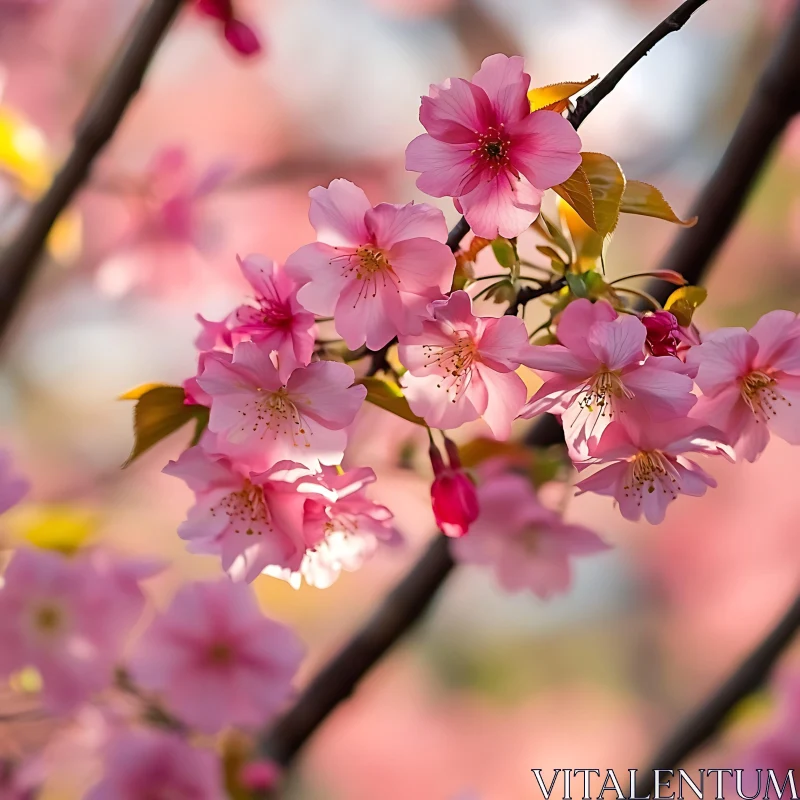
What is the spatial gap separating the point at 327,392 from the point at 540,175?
6.4 inches

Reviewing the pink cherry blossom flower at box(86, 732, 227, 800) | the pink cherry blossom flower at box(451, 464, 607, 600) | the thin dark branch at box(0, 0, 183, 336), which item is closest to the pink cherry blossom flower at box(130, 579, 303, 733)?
the pink cherry blossom flower at box(86, 732, 227, 800)

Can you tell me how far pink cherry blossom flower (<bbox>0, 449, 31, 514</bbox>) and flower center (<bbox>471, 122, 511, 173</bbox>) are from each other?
1.68 feet

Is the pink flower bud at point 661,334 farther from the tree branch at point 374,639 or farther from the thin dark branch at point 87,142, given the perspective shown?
the thin dark branch at point 87,142

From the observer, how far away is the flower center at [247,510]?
1.70 ft

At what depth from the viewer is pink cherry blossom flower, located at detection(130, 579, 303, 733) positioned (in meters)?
0.93

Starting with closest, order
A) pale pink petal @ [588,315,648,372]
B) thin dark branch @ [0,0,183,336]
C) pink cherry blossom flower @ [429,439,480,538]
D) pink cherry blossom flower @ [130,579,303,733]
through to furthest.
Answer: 1. pale pink petal @ [588,315,648,372]
2. pink cherry blossom flower @ [429,439,480,538]
3. thin dark branch @ [0,0,183,336]
4. pink cherry blossom flower @ [130,579,303,733]

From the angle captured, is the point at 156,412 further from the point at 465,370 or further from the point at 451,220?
the point at 451,220

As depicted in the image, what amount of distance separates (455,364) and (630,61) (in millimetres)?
184

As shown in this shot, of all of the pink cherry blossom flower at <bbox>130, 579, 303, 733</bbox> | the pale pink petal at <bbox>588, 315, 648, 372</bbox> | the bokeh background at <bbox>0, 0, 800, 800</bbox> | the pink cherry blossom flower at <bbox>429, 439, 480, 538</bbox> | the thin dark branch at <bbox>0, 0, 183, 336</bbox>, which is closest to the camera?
the pale pink petal at <bbox>588, 315, 648, 372</bbox>

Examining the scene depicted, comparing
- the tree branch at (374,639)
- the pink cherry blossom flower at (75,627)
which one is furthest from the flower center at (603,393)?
the pink cherry blossom flower at (75,627)

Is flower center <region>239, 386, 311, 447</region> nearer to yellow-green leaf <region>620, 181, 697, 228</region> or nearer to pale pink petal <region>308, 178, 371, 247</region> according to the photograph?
pale pink petal <region>308, 178, 371, 247</region>

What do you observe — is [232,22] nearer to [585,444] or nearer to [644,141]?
[585,444]

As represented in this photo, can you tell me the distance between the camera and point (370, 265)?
0.48 meters

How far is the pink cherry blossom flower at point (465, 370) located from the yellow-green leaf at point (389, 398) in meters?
0.02
